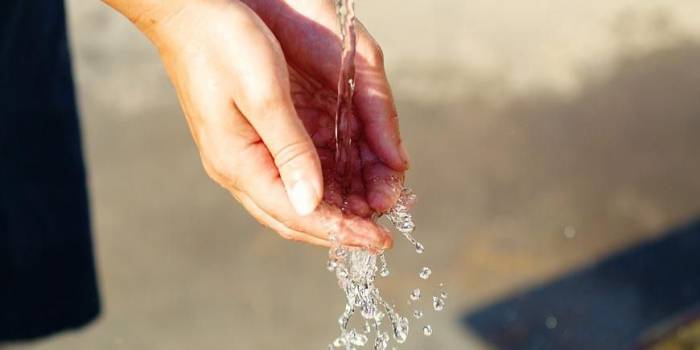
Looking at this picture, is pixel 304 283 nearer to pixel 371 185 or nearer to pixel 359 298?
pixel 359 298

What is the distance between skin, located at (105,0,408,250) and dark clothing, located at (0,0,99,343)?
0.34 metres

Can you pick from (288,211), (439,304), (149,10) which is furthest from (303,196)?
(439,304)

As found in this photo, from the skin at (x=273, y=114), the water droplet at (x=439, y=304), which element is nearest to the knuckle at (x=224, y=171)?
the skin at (x=273, y=114)

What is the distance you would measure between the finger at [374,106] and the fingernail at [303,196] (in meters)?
0.16

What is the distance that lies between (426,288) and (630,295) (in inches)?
16.3

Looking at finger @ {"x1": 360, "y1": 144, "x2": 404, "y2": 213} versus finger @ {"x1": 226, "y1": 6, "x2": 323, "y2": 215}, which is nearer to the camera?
finger @ {"x1": 226, "y1": 6, "x2": 323, "y2": 215}

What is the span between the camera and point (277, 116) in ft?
3.11

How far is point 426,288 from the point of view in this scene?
190 centimetres

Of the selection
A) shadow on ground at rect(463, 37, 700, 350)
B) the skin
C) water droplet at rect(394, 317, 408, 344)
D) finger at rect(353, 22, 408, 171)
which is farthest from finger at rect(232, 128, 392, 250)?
shadow on ground at rect(463, 37, 700, 350)

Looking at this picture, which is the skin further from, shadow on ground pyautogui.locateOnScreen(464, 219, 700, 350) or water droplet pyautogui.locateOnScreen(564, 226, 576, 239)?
water droplet pyautogui.locateOnScreen(564, 226, 576, 239)

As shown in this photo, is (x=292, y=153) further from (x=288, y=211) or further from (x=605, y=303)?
(x=605, y=303)

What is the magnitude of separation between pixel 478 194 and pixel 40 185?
0.96 metres

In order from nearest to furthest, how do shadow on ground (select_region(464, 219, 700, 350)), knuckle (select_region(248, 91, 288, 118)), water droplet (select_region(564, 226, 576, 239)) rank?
→ knuckle (select_region(248, 91, 288, 118))
shadow on ground (select_region(464, 219, 700, 350))
water droplet (select_region(564, 226, 576, 239))

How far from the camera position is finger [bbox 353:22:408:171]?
3.61ft
